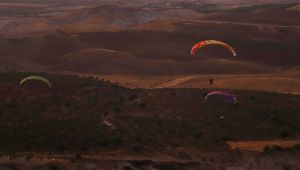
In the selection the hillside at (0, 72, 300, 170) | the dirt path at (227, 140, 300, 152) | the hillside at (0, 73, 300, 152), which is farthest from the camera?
the dirt path at (227, 140, 300, 152)

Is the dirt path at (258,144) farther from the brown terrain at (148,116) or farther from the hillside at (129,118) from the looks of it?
the hillside at (129,118)

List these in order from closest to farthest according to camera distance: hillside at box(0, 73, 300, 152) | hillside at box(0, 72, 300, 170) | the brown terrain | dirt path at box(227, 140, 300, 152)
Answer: hillside at box(0, 72, 300, 170) → the brown terrain → hillside at box(0, 73, 300, 152) → dirt path at box(227, 140, 300, 152)

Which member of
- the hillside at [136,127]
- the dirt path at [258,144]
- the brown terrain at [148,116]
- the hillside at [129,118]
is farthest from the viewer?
the dirt path at [258,144]

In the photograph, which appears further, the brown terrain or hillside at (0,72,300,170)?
the brown terrain

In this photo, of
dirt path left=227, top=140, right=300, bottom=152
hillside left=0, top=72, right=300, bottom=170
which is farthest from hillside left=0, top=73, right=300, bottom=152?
dirt path left=227, top=140, right=300, bottom=152

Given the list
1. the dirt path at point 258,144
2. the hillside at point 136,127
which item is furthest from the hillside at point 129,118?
the dirt path at point 258,144

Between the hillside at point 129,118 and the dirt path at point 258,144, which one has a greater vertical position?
the hillside at point 129,118

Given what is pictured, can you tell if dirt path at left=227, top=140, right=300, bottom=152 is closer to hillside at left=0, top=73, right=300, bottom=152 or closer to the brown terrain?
the brown terrain

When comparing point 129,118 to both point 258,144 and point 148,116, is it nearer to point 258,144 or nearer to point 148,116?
point 148,116

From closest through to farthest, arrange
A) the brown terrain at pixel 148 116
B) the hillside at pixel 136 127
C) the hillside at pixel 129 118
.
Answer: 1. the hillside at pixel 136 127
2. the brown terrain at pixel 148 116
3. the hillside at pixel 129 118

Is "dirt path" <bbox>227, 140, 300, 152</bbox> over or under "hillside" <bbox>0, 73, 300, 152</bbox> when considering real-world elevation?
under

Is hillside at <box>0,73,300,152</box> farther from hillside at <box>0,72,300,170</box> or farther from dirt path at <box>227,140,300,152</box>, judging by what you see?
dirt path at <box>227,140,300,152</box>
